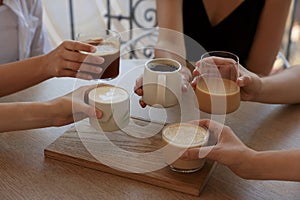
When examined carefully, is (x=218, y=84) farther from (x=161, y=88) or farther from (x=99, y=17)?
(x=99, y=17)

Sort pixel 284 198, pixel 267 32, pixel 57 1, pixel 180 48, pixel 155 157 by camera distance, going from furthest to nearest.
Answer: pixel 57 1 → pixel 267 32 → pixel 180 48 → pixel 155 157 → pixel 284 198

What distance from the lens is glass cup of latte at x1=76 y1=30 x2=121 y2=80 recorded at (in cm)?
126

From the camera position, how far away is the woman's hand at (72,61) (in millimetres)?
1242

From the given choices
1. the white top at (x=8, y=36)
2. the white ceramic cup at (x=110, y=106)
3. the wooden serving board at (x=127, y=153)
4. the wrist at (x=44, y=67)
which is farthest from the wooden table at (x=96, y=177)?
the white top at (x=8, y=36)

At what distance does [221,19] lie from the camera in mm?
1791

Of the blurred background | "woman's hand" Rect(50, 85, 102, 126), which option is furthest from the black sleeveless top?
the blurred background

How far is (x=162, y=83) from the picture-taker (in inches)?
43.3

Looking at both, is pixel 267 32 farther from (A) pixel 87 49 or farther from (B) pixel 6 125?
(B) pixel 6 125

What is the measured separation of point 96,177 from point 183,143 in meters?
0.22

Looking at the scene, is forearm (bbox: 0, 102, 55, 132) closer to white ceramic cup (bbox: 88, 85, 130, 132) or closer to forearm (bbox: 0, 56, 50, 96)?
white ceramic cup (bbox: 88, 85, 130, 132)

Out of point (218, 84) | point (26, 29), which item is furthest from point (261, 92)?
point (26, 29)

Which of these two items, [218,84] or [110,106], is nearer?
[110,106]

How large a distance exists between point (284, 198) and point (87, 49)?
2.17 ft

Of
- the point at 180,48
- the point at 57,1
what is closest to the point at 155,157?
the point at 180,48
